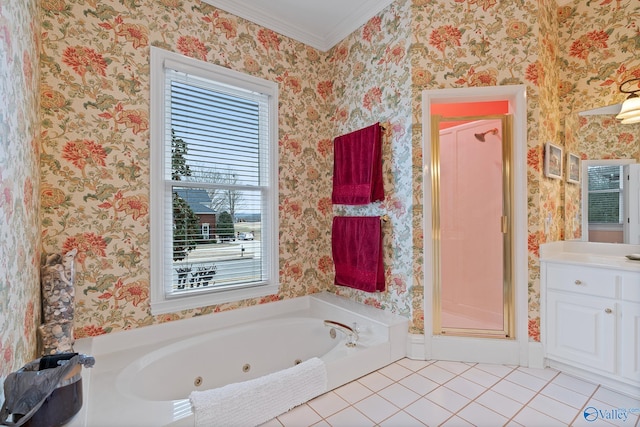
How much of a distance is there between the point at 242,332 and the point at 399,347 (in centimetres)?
110

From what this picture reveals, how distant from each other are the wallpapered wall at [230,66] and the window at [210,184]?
0.30 ft

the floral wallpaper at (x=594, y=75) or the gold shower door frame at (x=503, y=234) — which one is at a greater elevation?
the floral wallpaper at (x=594, y=75)

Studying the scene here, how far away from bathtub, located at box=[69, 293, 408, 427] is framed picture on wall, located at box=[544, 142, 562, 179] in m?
1.41

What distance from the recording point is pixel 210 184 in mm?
2219

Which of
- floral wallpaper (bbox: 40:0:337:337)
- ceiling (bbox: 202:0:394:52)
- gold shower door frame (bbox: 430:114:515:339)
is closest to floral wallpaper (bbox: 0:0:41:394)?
floral wallpaper (bbox: 40:0:337:337)

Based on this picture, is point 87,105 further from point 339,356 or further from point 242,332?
point 339,356

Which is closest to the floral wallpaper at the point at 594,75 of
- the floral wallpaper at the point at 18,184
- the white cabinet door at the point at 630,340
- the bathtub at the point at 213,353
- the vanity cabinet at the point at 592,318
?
the vanity cabinet at the point at 592,318

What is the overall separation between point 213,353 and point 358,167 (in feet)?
5.64

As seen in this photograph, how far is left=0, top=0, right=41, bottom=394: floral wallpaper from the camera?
3.43 ft

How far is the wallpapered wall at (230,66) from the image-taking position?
1696 mm

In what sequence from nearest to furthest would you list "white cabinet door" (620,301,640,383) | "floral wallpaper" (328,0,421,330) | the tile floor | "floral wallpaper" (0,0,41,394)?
1. "floral wallpaper" (0,0,41,394)
2. the tile floor
3. "white cabinet door" (620,301,640,383)
4. "floral wallpaper" (328,0,421,330)

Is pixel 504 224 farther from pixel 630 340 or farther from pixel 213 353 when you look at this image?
pixel 213 353

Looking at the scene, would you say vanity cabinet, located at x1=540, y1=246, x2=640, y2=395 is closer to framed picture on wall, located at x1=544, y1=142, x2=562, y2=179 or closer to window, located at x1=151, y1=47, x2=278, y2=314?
framed picture on wall, located at x1=544, y1=142, x2=562, y2=179

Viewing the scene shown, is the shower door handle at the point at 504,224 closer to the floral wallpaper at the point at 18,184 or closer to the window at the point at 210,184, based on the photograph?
the window at the point at 210,184
